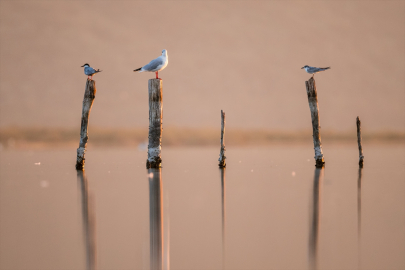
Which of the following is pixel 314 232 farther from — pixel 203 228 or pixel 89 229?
pixel 89 229

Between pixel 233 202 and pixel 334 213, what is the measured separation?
85.9 inches

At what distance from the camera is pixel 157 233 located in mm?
6230

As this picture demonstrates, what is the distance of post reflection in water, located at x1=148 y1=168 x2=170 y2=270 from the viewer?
4.97 metres

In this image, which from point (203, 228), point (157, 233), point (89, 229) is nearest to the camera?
point (157, 233)

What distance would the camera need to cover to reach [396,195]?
10.3 meters

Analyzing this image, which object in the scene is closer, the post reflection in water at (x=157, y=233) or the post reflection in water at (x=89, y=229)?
the post reflection in water at (x=157, y=233)

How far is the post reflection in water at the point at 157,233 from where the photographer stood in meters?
4.97

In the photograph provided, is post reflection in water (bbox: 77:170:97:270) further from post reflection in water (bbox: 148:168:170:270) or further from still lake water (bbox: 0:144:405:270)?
post reflection in water (bbox: 148:168:170:270)

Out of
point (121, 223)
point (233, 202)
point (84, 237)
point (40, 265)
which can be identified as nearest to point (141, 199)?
point (233, 202)

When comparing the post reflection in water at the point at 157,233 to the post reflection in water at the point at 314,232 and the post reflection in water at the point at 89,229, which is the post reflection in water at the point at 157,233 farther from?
the post reflection in water at the point at 314,232

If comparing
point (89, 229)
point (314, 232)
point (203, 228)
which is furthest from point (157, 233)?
point (314, 232)

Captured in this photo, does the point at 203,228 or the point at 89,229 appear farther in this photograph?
the point at 203,228

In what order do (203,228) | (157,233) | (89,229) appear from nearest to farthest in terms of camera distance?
(157,233) → (89,229) → (203,228)

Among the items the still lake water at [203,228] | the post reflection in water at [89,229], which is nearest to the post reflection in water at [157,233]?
the still lake water at [203,228]
